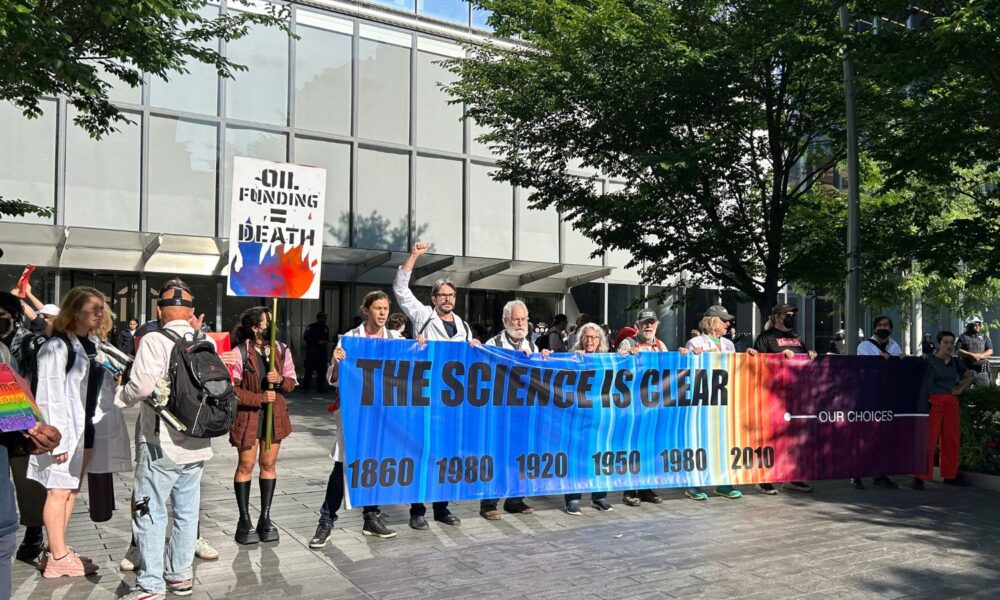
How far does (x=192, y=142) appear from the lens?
19938 millimetres

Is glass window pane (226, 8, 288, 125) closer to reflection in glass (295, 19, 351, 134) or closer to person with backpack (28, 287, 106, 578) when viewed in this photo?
reflection in glass (295, 19, 351, 134)

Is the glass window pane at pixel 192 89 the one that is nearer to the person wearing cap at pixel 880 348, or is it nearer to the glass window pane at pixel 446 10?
the glass window pane at pixel 446 10

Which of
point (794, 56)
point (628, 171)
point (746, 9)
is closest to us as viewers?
point (794, 56)

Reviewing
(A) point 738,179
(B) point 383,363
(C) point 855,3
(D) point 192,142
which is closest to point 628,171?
(A) point 738,179

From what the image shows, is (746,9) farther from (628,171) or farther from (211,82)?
(211,82)

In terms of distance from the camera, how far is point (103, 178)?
18.9 meters

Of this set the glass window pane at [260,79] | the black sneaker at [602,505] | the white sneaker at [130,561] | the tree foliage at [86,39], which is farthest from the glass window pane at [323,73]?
the white sneaker at [130,561]

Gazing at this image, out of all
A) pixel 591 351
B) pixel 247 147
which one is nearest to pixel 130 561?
pixel 591 351

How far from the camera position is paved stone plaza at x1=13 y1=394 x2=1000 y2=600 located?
5465 millimetres

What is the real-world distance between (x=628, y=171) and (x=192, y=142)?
1073cm

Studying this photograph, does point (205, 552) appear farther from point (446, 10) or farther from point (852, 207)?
point (446, 10)

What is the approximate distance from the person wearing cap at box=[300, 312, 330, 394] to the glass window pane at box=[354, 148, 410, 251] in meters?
2.61

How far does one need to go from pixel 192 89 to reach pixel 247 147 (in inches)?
69.3

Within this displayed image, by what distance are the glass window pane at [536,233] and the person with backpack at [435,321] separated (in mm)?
16785
